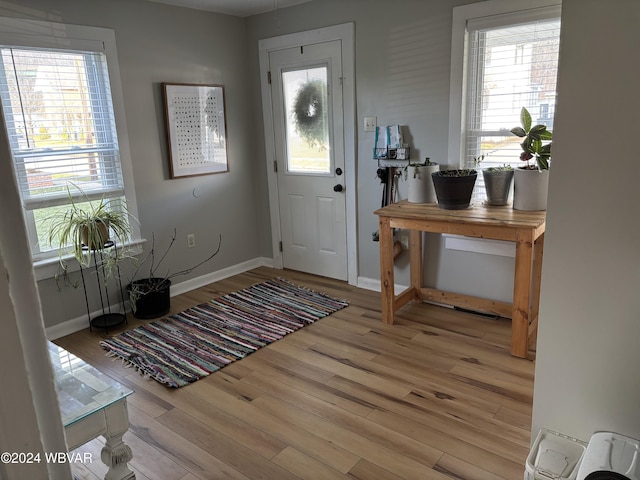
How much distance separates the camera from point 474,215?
2916mm

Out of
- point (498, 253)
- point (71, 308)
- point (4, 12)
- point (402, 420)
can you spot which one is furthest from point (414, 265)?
point (4, 12)

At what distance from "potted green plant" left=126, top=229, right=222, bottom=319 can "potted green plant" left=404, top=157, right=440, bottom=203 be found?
1.98 m

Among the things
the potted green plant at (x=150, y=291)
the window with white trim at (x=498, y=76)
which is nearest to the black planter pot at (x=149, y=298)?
the potted green plant at (x=150, y=291)

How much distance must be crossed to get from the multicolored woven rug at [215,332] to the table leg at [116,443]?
0.94 meters

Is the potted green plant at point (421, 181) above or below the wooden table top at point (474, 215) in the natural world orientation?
above

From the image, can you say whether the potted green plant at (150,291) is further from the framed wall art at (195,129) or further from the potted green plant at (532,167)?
the potted green plant at (532,167)

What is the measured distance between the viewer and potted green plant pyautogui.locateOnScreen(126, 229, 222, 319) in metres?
3.59

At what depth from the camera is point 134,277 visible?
3.85 m

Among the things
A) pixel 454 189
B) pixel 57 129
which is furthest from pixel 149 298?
pixel 454 189

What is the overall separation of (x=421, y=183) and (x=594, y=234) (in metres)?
1.83

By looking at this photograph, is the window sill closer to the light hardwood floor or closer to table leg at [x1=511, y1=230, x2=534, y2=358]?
the light hardwood floor

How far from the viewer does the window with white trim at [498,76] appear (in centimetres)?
292

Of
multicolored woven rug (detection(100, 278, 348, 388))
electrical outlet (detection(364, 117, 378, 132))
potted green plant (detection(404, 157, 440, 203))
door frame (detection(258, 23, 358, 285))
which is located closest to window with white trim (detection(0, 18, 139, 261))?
multicolored woven rug (detection(100, 278, 348, 388))

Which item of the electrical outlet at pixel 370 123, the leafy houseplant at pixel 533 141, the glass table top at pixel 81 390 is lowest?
the glass table top at pixel 81 390
